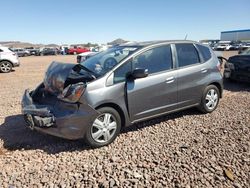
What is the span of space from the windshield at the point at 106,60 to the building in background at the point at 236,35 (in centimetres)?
9734

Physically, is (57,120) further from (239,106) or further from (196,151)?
(239,106)

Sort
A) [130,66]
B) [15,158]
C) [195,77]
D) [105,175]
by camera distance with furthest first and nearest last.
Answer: [195,77] < [130,66] < [15,158] < [105,175]

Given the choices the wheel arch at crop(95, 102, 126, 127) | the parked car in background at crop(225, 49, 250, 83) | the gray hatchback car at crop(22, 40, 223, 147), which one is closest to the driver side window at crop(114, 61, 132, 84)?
the gray hatchback car at crop(22, 40, 223, 147)

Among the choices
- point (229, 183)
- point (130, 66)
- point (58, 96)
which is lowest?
point (229, 183)

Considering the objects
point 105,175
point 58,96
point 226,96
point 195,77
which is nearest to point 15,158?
point 58,96

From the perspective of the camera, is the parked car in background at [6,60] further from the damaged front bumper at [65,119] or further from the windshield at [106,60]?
the damaged front bumper at [65,119]

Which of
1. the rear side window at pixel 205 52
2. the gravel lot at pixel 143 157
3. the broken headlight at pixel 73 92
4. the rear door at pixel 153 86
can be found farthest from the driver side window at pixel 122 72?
the rear side window at pixel 205 52

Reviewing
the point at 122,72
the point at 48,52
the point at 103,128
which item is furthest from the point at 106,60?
the point at 48,52

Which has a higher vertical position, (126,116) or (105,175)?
(126,116)

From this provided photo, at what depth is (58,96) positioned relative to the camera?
427cm

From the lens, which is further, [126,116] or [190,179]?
[126,116]

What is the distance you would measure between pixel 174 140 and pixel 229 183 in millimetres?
1411

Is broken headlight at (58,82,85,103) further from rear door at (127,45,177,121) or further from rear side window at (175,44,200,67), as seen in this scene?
rear side window at (175,44,200,67)

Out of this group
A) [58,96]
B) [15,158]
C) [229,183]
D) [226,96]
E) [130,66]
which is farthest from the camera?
[226,96]
